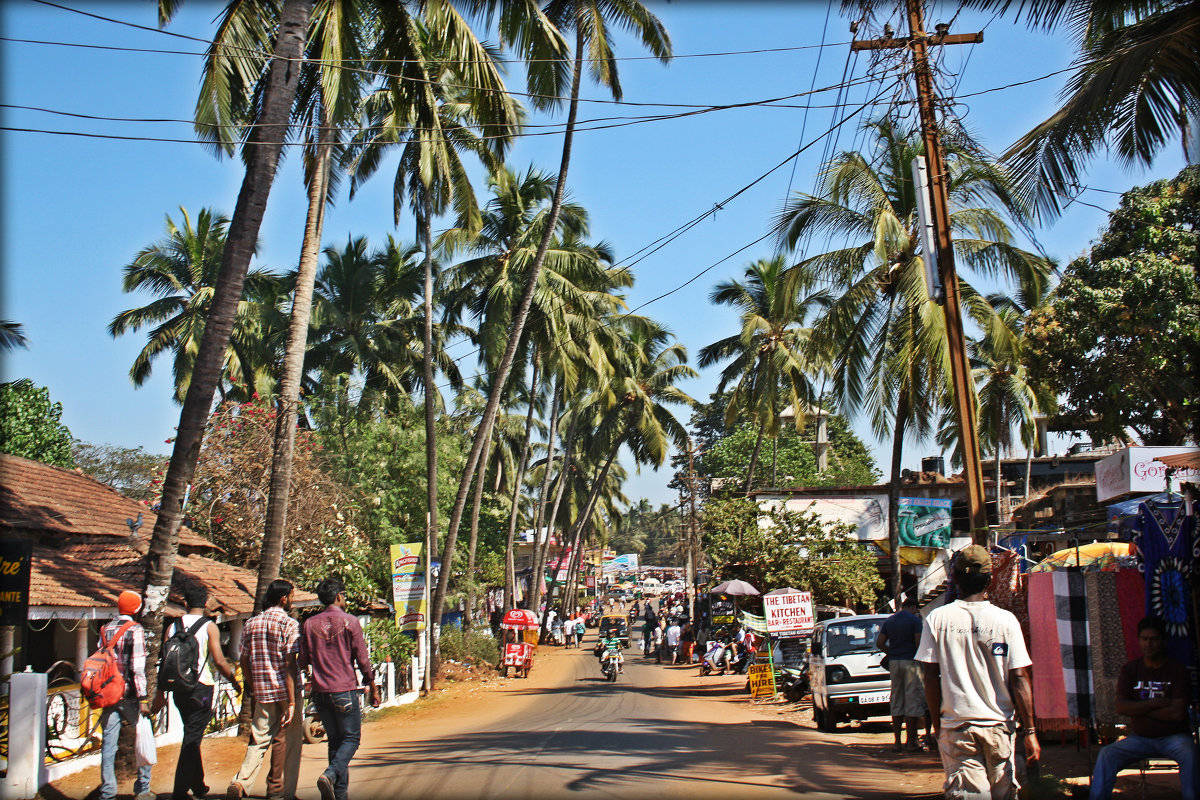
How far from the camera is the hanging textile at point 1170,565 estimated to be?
6773mm

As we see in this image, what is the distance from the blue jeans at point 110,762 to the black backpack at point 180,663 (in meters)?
0.44

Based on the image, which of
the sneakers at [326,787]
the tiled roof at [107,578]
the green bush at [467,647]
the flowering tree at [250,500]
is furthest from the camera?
the green bush at [467,647]

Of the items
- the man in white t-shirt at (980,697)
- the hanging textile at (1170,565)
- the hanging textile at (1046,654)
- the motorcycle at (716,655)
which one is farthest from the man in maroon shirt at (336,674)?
the motorcycle at (716,655)

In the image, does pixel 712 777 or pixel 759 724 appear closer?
pixel 712 777

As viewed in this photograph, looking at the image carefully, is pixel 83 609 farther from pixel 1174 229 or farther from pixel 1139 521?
pixel 1174 229

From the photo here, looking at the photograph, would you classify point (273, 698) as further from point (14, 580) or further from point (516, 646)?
point (516, 646)

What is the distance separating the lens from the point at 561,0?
2081 cm

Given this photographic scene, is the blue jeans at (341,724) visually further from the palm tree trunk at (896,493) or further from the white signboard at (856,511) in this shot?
the white signboard at (856,511)

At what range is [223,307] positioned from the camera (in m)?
10.5

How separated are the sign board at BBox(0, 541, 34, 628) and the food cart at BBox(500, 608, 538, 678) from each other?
21.4 meters

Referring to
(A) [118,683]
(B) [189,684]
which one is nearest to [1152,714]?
(B) [189,684]

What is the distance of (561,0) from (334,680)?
17255 mm

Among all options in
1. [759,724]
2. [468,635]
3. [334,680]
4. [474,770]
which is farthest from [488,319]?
[334,680]

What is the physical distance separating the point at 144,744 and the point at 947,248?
9089 mm
